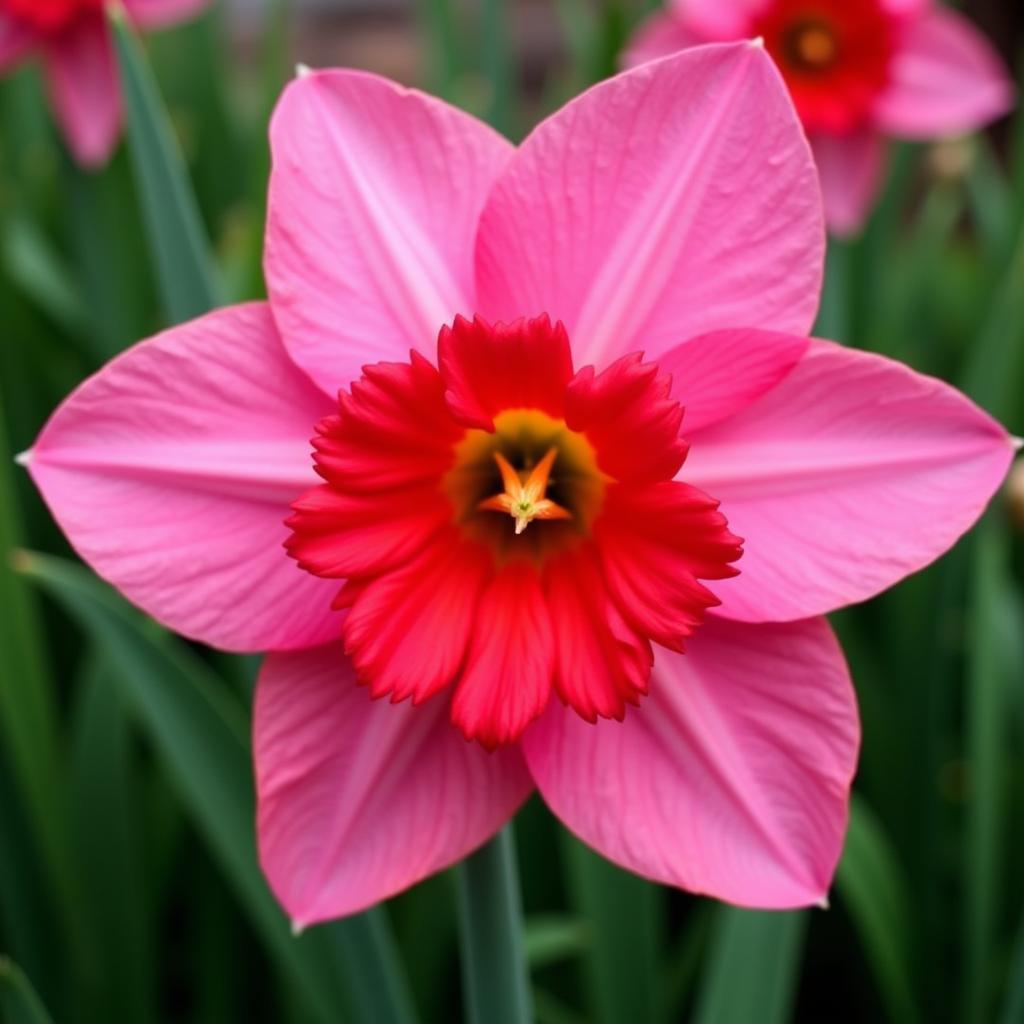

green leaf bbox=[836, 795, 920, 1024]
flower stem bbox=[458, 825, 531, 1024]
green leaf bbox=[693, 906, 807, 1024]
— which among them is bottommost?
green leaf bbox=[836, 795, 920, 1024]

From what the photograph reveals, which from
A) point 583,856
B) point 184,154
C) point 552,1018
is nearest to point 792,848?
point 583,856

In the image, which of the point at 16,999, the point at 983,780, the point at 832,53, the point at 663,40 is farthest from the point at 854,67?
the point at 16,999

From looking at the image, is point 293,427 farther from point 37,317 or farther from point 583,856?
point 37,317

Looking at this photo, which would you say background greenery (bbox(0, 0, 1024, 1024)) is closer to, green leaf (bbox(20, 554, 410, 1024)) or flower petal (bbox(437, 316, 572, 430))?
green leaf (bbox(20, 554, 410, 1024))

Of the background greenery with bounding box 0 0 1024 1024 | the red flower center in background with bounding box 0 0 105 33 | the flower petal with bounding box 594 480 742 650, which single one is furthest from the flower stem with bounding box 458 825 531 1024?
the red flower center in background with bounding box 0 0 105 33

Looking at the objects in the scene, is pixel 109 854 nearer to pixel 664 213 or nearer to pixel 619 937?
pixel 619 937

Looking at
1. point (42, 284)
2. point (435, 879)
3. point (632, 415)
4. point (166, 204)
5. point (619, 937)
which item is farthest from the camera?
point (42, 284)

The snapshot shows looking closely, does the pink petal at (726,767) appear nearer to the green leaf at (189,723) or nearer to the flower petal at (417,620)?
the flower petal at (417,620)
